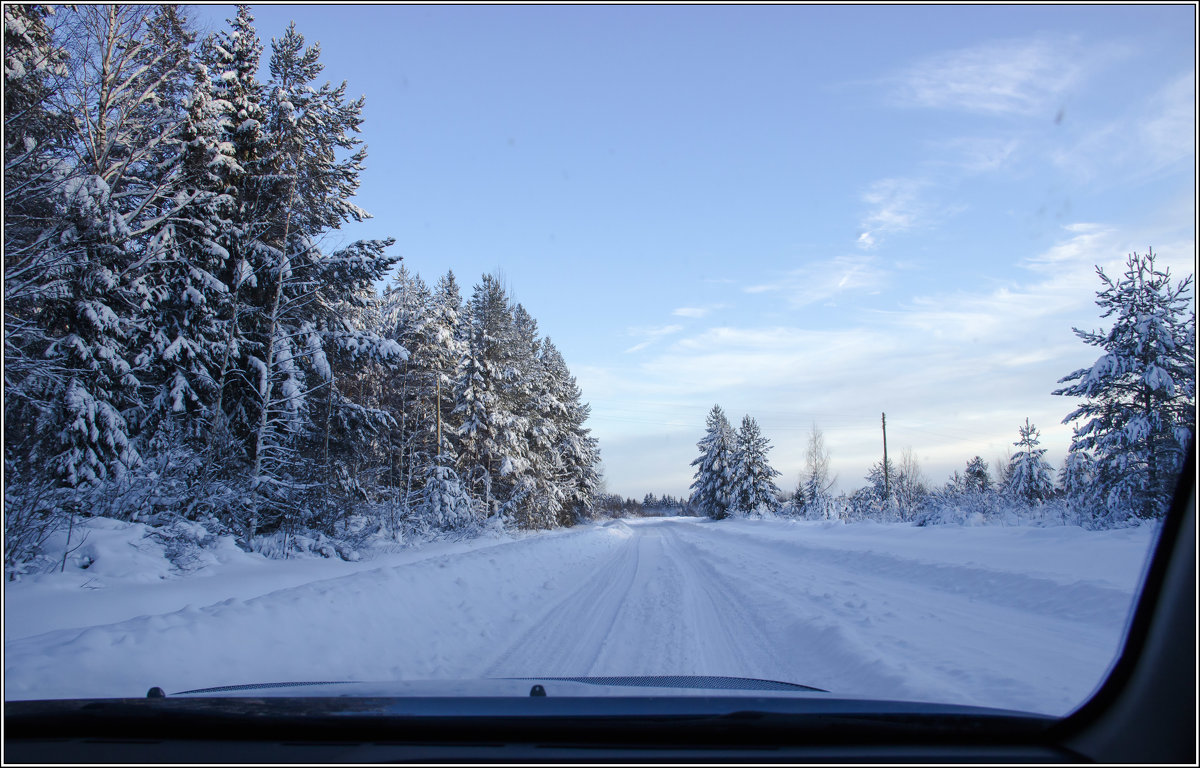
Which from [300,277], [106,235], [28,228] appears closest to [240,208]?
[300,277]

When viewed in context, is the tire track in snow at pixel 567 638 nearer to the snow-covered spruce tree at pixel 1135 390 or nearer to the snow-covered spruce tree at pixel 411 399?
the snow-covered spruce tree at pixel 1135 390

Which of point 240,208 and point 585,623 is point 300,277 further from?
point 585,623

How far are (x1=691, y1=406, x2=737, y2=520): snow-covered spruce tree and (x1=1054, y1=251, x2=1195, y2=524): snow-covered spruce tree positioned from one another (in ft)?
147

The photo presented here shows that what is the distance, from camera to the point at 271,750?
8.44 ft

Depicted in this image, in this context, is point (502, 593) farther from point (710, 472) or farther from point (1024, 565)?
point (710, 472)

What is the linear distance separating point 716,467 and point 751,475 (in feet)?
13.3

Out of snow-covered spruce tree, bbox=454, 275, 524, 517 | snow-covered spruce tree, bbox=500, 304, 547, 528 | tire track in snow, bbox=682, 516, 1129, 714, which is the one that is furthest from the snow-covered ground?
snow-covered spruce tree, bbox=500, 304, 547, 528

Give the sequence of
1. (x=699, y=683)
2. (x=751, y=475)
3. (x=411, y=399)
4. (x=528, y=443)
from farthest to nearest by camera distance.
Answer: (x=751, y=475) < (x=528, y=443) < (x=411, y=399) < (x=699, y=683)

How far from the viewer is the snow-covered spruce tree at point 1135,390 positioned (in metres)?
12.7

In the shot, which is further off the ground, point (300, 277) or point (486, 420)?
point (300, 277)

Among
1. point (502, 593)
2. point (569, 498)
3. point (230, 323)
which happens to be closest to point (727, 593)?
point (502, 593)

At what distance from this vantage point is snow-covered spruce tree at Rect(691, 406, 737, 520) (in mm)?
59312

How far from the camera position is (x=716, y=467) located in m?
60.9

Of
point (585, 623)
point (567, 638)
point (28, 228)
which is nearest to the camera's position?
point (567, 638)
